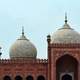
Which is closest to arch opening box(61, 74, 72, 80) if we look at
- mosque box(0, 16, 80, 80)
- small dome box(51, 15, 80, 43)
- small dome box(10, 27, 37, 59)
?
mosque box(0, 16, 80, 80)

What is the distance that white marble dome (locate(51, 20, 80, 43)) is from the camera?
3102 cm

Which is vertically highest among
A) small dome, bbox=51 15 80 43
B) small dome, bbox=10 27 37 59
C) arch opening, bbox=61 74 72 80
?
small dome, bbox=51 15 80 43

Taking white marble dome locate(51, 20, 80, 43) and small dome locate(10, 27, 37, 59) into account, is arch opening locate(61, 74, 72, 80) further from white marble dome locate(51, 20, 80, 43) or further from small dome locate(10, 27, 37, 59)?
small dome locate(10, 27, 37, 59)

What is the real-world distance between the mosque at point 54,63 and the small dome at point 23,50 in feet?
2.55

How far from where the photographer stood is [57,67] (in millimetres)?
30688

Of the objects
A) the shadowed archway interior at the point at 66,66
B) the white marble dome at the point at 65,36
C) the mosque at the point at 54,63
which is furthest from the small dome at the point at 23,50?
the shadowed archway interior at the point at 66,66

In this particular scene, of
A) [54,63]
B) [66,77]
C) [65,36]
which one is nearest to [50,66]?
[54,63]

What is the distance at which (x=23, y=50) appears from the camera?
32844 mm

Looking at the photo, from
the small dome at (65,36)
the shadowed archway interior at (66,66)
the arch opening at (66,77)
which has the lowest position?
the arch opening at (66,77)

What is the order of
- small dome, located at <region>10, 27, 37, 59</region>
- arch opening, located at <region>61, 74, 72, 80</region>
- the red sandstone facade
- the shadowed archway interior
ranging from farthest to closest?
1. small dome, located at <region>10, 27, 37, 59</region>
2. arch opening, located at <region>61, 74, 72, 80</region>
3. the shadowed archway interior
4. the red sandstone facade

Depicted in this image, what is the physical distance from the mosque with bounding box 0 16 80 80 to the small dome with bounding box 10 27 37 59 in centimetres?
78

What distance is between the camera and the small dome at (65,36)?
31016 millimetres

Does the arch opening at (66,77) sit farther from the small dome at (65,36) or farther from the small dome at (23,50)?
the small dome at (23,50)

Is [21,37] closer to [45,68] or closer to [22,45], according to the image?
[22,45]
